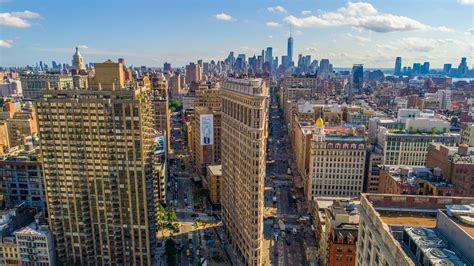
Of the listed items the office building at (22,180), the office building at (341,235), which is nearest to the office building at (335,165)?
the office building at (341,235)

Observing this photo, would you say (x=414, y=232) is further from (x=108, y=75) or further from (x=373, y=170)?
(x=373, y=170)

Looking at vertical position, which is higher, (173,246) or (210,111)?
(210,111)

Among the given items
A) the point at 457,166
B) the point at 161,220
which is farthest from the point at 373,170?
the point at 161,220

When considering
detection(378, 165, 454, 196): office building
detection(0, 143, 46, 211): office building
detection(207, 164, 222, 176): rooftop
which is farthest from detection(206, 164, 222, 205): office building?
detection(378, 165, 454, 196): office building

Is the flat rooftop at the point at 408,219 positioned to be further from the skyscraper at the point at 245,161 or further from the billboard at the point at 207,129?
the billboard at the point at 207,129

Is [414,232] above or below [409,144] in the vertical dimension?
above

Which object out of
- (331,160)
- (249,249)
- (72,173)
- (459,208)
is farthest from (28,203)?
(459,208)

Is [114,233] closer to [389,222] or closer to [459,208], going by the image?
[389,222]
